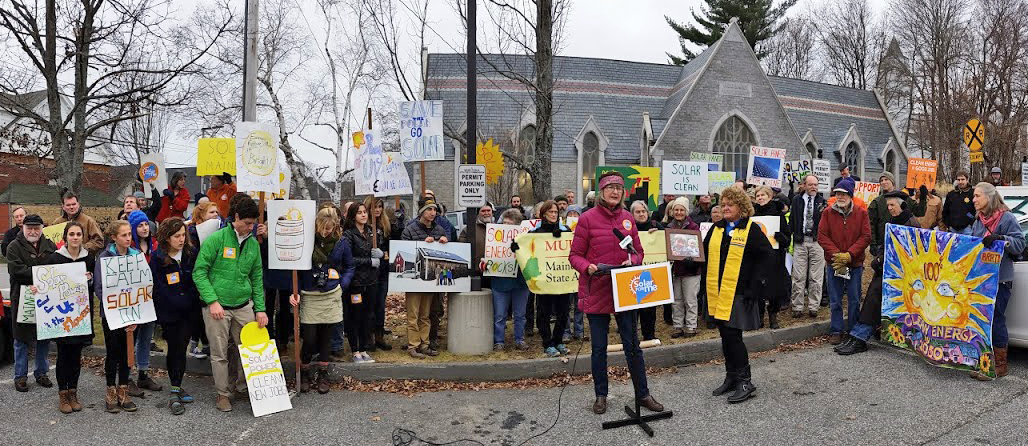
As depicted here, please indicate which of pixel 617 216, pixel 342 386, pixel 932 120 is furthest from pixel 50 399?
pixel 932 120

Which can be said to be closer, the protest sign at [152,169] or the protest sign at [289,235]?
the protest sign at [289,235]

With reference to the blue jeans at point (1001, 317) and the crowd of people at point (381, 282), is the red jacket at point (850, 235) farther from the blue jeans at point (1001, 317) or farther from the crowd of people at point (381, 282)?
the blue jeans at point (1001, 317)

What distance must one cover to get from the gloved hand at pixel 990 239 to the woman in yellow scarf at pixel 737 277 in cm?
210

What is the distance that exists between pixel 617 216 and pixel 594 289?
66 centimetres

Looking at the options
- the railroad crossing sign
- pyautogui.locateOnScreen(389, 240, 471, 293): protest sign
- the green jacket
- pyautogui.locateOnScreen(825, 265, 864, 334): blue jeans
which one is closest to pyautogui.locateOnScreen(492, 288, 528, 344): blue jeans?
pyautogui.locateOnScreen(389, 240, 471, 293): protest sign

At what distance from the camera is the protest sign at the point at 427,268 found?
24.1 feet

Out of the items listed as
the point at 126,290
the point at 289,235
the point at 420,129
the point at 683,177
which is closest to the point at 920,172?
the point at 683,177

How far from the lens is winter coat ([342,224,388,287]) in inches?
278

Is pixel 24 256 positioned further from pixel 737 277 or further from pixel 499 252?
pixel 737 277

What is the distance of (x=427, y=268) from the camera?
7391 millimetres

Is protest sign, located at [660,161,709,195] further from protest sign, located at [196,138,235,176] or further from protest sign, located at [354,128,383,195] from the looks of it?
Result: protest sign, located at [196,138,235,176]

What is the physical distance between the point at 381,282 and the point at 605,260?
3.57 m

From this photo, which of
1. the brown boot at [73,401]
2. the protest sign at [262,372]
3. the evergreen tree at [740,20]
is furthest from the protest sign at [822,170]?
the evergreen tree at [740,20]

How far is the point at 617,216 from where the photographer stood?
5.52m
